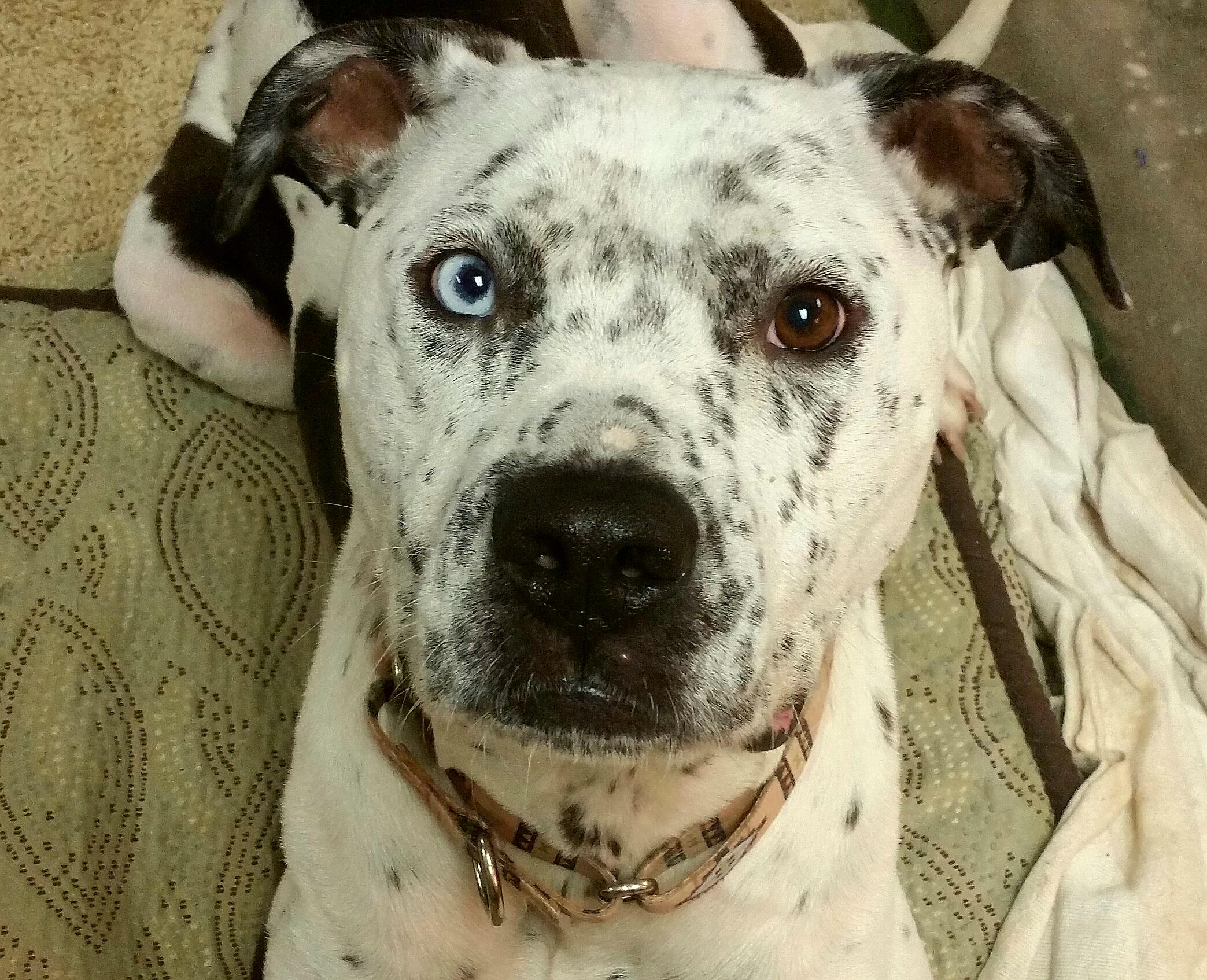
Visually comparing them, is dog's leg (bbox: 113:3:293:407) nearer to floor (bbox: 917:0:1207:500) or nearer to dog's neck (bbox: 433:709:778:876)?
dog's neck (bbox: 433:709:778:876)

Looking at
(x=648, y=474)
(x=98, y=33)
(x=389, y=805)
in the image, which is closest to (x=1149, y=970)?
(x=389, y=805)

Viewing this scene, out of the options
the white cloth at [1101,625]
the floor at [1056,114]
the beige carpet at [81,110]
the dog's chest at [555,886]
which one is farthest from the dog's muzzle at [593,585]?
the beige carpet at [81,110]

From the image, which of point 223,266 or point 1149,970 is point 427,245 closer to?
point 223,266

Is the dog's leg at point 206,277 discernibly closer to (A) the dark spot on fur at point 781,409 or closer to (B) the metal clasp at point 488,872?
(B) the metal clasp at point 488,872

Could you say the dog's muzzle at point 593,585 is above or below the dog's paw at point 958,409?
above

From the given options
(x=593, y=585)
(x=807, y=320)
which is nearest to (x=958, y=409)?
(x=807, y=320)

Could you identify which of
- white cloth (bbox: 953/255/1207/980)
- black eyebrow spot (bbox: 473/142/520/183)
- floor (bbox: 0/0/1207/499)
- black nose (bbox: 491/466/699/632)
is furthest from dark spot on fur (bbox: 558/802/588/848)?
floor (bbox: 0/0/1207/499)
